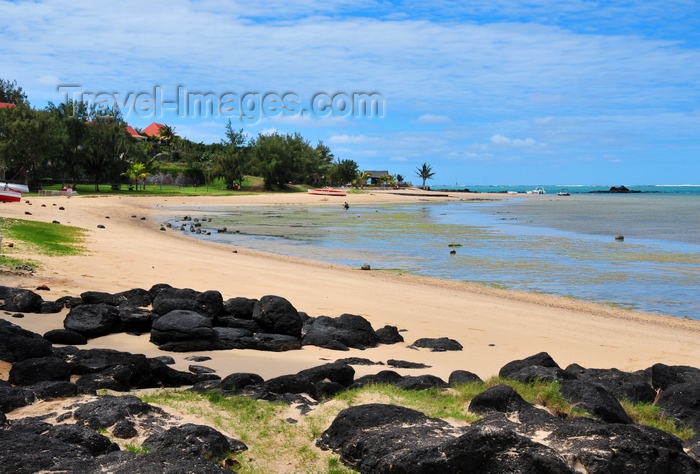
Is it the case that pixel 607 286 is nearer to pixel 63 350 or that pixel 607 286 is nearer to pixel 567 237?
pixel 63 350

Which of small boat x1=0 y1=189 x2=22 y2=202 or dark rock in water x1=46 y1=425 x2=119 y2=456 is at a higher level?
small boat x1=0 y1=189 x2=22 y2=202

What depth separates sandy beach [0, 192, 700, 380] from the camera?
10.9m

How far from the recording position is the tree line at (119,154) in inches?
2488

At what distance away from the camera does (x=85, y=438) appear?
5594 millimetres

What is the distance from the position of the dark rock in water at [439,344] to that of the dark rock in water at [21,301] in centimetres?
665

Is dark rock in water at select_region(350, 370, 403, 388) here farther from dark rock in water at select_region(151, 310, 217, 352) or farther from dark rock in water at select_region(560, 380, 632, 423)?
dark rock in water at select_region(151, 310, 217, 352)

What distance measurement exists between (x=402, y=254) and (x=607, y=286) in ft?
33.6

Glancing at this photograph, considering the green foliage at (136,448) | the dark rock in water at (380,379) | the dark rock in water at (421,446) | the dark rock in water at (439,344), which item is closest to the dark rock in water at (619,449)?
the dark rock in water at (421,446)

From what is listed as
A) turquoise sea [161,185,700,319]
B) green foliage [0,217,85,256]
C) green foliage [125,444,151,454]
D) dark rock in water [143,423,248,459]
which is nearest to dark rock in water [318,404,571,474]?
dark rock in water [143,423,248,459]

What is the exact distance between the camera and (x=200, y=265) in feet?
A: 67.6

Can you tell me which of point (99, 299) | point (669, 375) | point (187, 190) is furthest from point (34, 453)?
point (187, 190)

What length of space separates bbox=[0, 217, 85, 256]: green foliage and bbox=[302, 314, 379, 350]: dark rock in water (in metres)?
9.98

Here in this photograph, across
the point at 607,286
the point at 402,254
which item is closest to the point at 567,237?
the point at 402,254

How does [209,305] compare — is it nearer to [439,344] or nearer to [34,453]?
[439,344]
